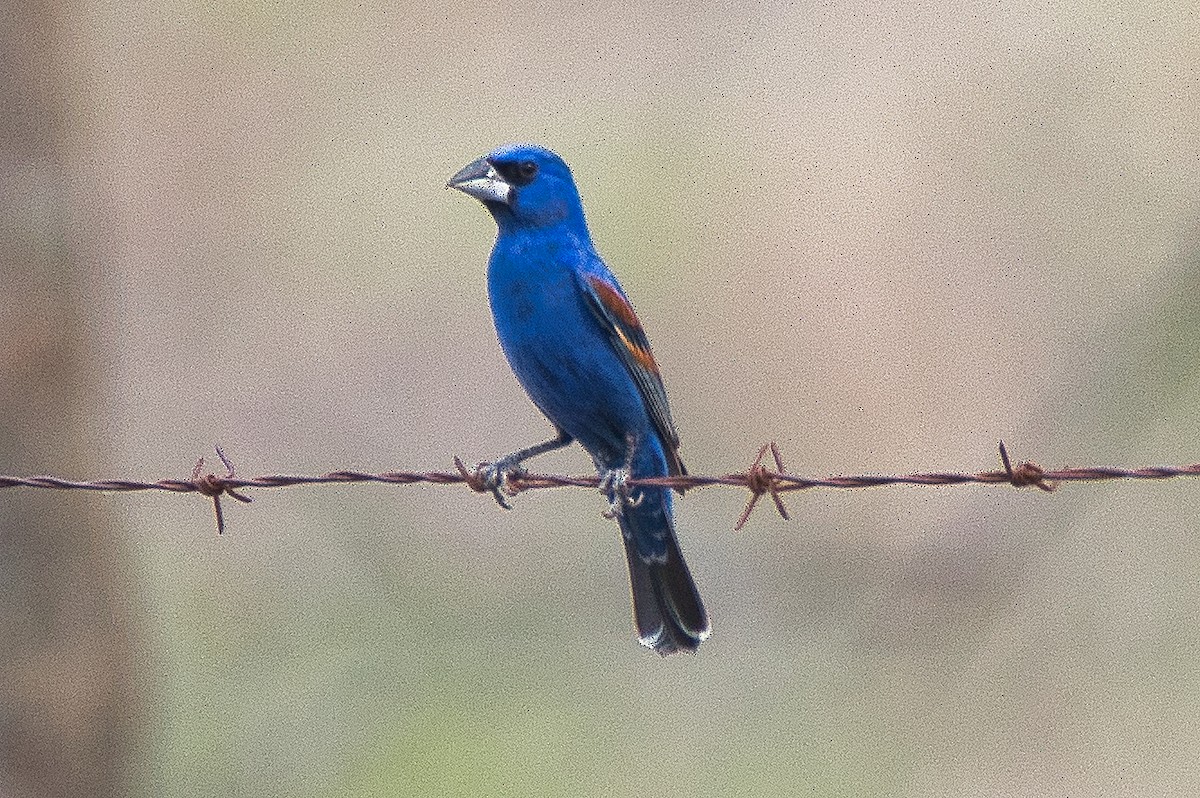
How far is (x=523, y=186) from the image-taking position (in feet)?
19.5

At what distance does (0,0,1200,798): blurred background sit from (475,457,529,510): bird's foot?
3440mm

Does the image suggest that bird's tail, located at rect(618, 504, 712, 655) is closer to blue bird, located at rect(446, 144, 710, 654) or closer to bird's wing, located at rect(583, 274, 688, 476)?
blue bird, located at rect(446, 144, 710, 654)

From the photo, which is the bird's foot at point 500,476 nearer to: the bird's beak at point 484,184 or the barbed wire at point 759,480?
the barbed wire at point 759,480

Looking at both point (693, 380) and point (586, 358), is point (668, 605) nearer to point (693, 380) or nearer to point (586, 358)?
point (586, 358)

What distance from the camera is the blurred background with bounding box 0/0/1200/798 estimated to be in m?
9.71

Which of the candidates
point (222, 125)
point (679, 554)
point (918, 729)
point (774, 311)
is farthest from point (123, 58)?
point (679, 554)

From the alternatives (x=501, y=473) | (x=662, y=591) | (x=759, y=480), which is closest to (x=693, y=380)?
(x=662, y=591)

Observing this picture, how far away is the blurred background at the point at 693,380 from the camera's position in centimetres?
971

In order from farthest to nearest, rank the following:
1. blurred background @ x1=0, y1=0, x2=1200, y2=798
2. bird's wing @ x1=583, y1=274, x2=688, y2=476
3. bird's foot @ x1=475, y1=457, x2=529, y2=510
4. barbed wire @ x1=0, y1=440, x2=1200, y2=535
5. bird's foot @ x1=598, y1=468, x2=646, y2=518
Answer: blurred background @ x1=0, y1=0, x2=1200, y2=798
bird's wing @ x1=583, y1=274, x2=688, y2=476
bird's foot @ x1=598, y1=468, x2=646, y2=518
bird's foot @ x1=475, y1=457, x2=529, y2=510
barbed wire @ x1=0, y1=440, x2=1200, y2=535

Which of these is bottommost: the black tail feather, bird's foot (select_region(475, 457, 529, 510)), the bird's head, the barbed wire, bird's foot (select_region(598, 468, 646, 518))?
the black tail feather

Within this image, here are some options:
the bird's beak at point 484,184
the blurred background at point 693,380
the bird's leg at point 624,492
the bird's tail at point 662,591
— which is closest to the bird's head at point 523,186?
the bird's beak at point 484,184

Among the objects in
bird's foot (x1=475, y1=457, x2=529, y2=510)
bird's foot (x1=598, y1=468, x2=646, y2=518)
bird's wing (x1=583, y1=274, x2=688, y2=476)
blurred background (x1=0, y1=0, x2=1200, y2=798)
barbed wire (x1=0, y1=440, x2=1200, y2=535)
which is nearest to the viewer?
barbed wire (x1=0, y1=440, x2=1200, y2=535)

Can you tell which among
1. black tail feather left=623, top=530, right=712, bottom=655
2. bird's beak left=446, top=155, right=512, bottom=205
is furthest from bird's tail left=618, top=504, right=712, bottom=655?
bird's beak left=446, top=155, right=512, bottom=205

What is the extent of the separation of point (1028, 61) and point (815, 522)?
9.34 feet
